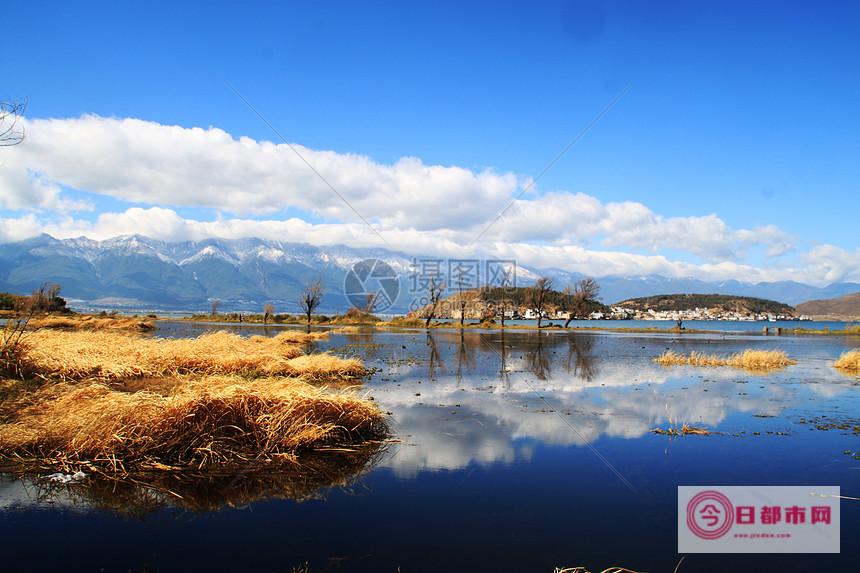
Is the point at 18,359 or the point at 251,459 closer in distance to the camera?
the point at 251,459

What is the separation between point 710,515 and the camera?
25.8 ft

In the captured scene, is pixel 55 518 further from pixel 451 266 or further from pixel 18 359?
pixel 451 266

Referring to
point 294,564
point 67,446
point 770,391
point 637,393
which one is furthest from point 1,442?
point 770,391

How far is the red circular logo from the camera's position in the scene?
7383mm

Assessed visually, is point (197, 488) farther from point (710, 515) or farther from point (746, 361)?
point (746, 361)

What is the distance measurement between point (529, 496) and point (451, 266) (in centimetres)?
7753

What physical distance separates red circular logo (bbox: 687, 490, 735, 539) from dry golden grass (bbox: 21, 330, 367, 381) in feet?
47.8

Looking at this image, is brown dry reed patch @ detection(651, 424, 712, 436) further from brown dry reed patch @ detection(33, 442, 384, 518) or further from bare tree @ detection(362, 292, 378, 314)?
bare tree @ detection(362, 292, 378, 314)

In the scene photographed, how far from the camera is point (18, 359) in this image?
15336mm

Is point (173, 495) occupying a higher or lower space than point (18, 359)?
lower

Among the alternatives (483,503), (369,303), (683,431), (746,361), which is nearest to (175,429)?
(483,503)

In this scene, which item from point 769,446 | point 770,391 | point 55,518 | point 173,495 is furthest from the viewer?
point 770,391

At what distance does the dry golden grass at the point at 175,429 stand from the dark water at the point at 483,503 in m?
1.21

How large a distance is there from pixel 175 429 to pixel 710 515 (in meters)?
9.51
